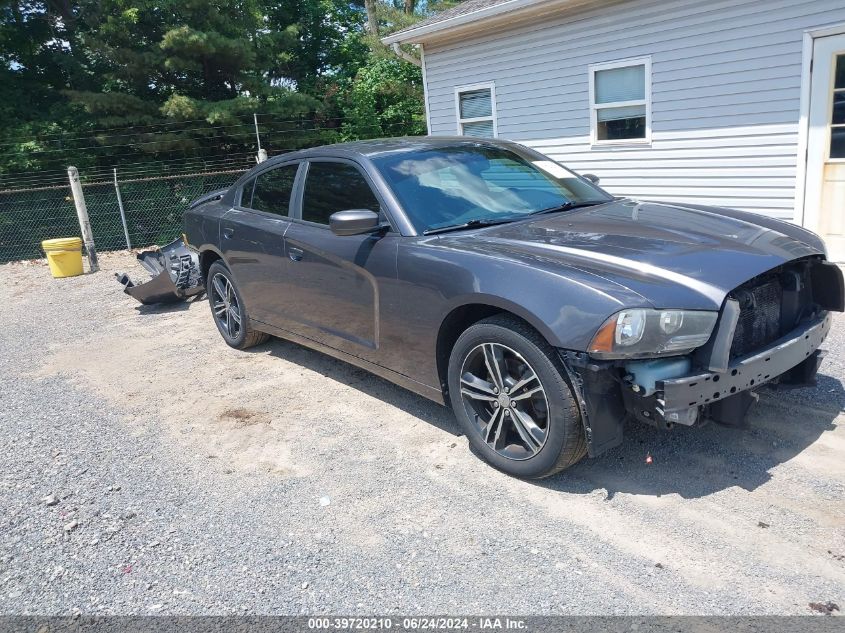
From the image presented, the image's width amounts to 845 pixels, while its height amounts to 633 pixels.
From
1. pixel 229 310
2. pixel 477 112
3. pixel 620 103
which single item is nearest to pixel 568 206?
pixel 229 310

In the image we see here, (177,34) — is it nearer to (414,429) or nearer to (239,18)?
(239,18)

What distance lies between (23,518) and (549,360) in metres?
2.76

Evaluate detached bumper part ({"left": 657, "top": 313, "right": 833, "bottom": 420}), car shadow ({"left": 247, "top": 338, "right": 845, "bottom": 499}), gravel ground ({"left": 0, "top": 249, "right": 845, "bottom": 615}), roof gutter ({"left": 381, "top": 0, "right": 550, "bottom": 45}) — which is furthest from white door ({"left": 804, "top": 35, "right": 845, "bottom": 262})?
detached bumper part ({"left": 657, "top": 313, "right": 833, "bottom": 420})

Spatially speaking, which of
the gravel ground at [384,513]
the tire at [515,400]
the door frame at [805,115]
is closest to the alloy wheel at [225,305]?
the gravel ground at [384,513]

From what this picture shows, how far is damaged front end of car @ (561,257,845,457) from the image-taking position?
2.78 metres

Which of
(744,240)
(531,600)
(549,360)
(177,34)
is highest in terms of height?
(177,34)

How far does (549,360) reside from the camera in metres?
3.01

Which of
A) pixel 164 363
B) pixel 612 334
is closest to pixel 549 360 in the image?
pixel 612 334

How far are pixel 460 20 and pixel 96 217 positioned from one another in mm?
7916

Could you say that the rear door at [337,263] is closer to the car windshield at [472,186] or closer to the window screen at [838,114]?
the car windshield at [472,186]

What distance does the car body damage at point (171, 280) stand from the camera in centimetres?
772

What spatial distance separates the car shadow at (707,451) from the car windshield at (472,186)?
1277mm

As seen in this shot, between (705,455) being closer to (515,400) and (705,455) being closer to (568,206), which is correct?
(515,400)

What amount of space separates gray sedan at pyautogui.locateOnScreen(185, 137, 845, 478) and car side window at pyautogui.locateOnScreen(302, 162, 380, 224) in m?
0.01
